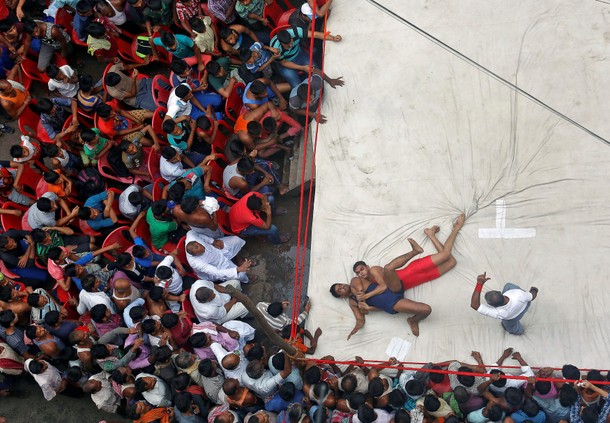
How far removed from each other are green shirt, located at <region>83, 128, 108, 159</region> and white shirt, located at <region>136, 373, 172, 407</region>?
220cm

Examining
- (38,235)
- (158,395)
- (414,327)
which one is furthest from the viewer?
(38,235)

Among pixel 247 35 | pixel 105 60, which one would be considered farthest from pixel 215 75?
pixel 105 60

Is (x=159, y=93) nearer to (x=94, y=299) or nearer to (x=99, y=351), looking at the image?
(x=94, y=299)

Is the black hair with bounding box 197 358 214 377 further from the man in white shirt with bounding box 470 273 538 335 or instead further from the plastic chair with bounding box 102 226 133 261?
the man in white shirt with bounding box 470 273 538 335

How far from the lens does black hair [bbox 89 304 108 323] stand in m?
5.30

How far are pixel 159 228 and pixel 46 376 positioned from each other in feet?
5.23

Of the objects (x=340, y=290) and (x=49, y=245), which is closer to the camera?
(x=340, y=290)

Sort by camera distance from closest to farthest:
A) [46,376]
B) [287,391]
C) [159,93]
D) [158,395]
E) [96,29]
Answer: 1. [287,391]
2. [158,395]
3. [46,376]
4. [159,93]
5. [96,29]

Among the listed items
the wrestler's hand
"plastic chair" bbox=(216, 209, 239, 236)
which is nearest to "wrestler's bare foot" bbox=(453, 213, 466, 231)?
the wrestler's hand

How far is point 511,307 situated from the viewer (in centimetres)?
465

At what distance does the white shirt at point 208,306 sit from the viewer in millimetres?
5379

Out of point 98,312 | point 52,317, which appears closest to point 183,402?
point 98,312

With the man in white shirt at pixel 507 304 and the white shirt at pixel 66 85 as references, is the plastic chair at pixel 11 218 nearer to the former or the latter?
the white shirt at pixel 66 85

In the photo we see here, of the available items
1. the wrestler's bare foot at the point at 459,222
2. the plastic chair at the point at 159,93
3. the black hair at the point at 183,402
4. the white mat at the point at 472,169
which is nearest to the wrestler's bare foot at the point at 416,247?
the white mat at the point at 472,169
